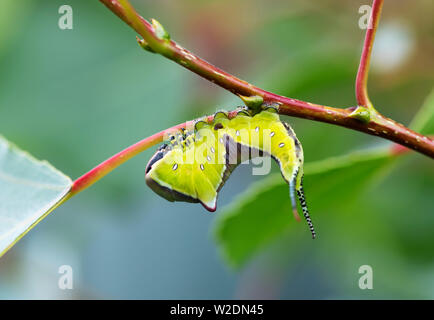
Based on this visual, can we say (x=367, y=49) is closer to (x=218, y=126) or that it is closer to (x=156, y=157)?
(x=218, y=126)

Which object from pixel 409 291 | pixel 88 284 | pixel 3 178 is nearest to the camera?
pixel 3 178

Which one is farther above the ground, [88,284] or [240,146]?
[88,284]

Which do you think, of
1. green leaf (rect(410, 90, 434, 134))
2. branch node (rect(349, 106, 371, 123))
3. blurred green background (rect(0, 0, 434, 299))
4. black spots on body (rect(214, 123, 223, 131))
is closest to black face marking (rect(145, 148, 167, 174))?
black spots on body (rect(214, 123, 223, 131))

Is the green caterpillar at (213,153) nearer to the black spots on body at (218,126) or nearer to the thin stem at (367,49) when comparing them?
the black spots on body at (218,126)

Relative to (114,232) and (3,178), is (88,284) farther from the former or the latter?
(3,178)

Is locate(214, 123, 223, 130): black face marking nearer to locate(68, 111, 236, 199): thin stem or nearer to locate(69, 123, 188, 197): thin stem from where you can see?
locate(68, 111, 236, 199): thin stem

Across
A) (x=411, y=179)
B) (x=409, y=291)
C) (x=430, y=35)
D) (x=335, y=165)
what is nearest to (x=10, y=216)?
(x=335, y=165)
